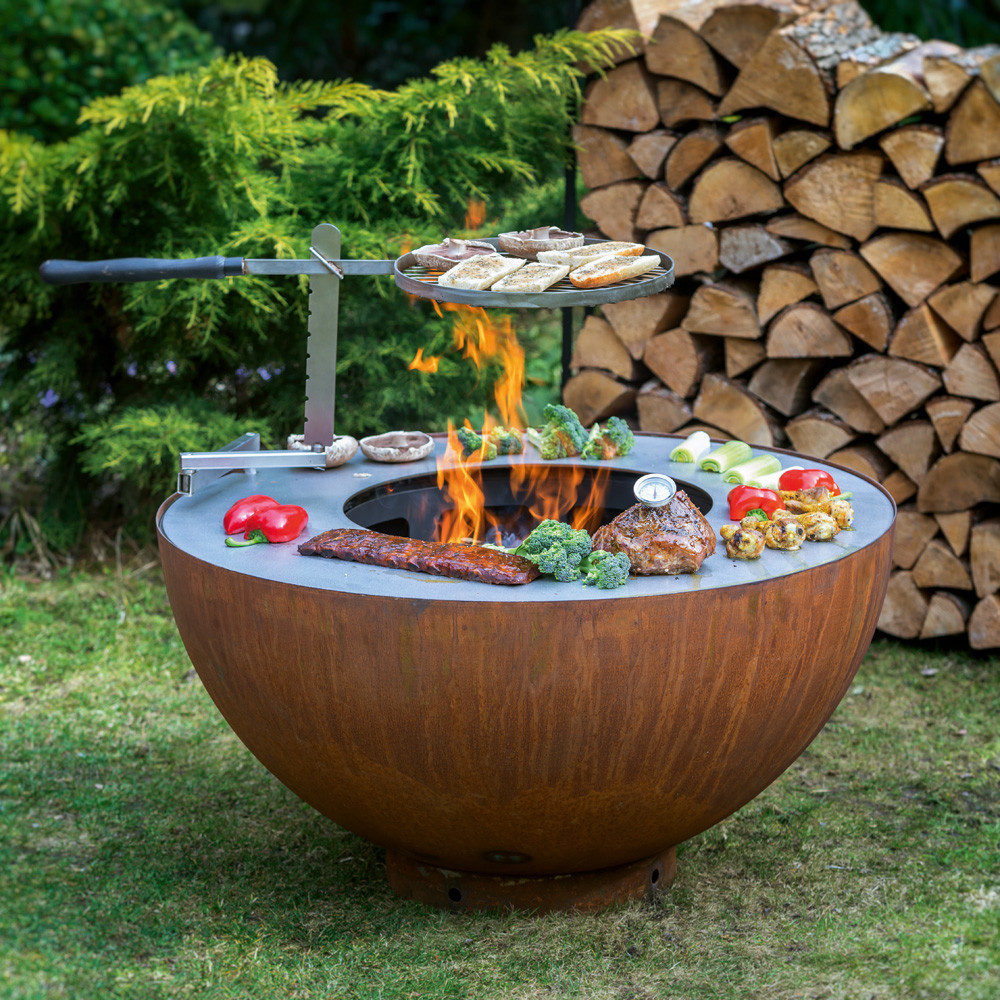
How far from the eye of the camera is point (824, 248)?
4078mm

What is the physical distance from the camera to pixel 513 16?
8938 mm

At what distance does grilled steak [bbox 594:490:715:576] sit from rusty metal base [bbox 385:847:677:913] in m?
0.80

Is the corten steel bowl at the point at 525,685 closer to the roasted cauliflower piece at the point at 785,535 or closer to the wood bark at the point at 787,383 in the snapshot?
the roasted cauliflower piece at the point at 785,535

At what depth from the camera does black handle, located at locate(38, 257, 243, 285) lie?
8.51 feet

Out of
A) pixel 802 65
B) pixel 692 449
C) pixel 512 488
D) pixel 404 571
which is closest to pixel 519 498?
pixel 512 488

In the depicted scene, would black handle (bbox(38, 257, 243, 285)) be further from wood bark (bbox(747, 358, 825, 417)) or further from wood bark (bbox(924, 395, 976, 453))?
wood bark (bbox(924, 395, 976, 453))

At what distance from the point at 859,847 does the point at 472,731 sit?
1368mm

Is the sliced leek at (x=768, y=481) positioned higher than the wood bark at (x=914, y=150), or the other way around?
the wood bark at (x=914, y=150)

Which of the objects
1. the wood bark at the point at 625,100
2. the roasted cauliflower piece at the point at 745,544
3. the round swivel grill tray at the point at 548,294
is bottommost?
the roasted cauliflower piece at the point at 745,544

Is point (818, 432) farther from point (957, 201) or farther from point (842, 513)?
point (842, 513)

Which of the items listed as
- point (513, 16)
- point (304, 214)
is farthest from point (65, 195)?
point (513, 16)

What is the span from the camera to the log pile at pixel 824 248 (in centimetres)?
380

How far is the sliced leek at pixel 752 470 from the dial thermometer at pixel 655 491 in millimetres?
549

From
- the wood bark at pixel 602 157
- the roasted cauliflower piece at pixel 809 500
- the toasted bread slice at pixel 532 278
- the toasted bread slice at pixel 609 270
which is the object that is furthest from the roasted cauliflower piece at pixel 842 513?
the wood bark at pixel 602 157
